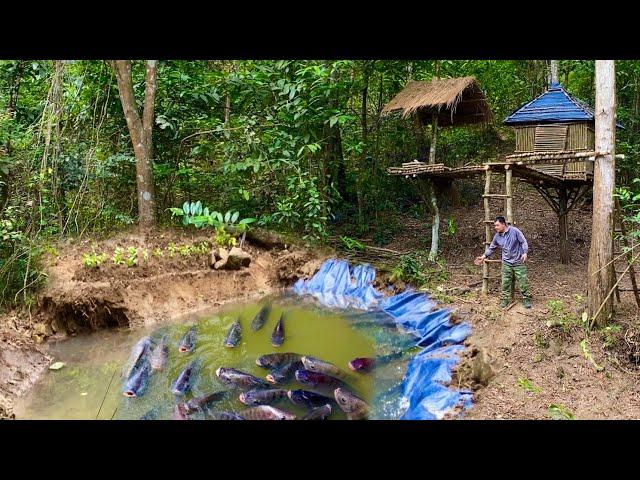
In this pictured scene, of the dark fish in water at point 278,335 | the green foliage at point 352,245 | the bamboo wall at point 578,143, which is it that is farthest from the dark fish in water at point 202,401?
the bamboo wall at point 578,143

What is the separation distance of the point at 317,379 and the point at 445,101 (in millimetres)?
6845

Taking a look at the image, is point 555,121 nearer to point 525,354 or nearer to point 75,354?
point 525,354

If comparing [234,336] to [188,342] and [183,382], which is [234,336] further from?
[183,382]

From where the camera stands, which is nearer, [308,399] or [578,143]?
[308,399]

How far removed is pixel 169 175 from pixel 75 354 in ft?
18.4

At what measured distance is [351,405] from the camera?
18.8 ft

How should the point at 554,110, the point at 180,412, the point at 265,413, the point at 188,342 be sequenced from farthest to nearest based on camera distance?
1. the point at 554,110
2. the point at 188,342
3. the point at 180,412
4. the point at 265,413

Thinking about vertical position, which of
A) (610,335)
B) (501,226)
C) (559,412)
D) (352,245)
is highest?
(501,226)

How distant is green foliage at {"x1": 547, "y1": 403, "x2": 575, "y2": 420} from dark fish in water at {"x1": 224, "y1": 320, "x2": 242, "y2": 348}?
454 cm

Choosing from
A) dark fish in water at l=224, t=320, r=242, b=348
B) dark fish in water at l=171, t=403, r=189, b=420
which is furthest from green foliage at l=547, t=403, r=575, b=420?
dark fish in water at l=224, t=320, r=242, b=348

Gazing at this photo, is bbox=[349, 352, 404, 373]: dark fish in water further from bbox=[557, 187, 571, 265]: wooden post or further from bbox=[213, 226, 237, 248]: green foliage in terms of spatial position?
bbox=[557, 187, 571, 265]: wooden post

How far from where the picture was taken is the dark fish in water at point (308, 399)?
19.0 ft

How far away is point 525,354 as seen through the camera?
6.33 metres

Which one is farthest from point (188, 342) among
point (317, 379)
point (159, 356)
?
point (317, 379)
